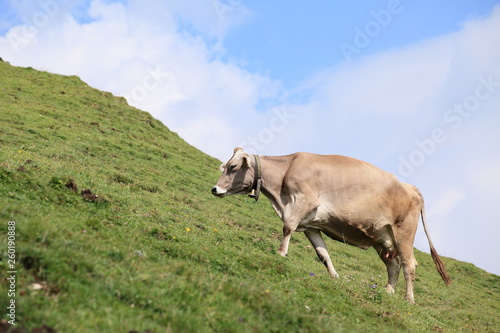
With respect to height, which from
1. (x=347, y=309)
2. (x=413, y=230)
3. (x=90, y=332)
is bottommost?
(x=90, y=332)

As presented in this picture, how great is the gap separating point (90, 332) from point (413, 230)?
944 cm

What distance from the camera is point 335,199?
1132cm

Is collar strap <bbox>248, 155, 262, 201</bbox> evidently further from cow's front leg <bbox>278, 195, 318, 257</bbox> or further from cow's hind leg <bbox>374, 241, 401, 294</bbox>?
cow's hind leg <bbox>374, 241, 401, 294</bbox>

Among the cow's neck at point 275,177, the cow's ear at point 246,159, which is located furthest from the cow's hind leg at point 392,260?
the cow's ear at point 246,159

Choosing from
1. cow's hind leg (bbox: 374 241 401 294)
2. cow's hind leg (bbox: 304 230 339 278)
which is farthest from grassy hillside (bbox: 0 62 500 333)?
cow's hind leg (bbox: 374 241 401 294)

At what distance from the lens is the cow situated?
11258 mm

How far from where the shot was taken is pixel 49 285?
17.7 feet

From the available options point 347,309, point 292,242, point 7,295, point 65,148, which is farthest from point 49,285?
point 65,148

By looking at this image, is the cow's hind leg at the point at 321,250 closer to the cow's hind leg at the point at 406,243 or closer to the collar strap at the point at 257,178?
the collar strap at the point at 257,178

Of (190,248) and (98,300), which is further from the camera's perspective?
(190,248)

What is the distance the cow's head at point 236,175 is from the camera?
12039mm

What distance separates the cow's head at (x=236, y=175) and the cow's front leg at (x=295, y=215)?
1557 mm

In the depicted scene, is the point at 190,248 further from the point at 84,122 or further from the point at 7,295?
the point at 84,122

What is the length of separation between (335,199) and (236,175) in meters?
2.57
